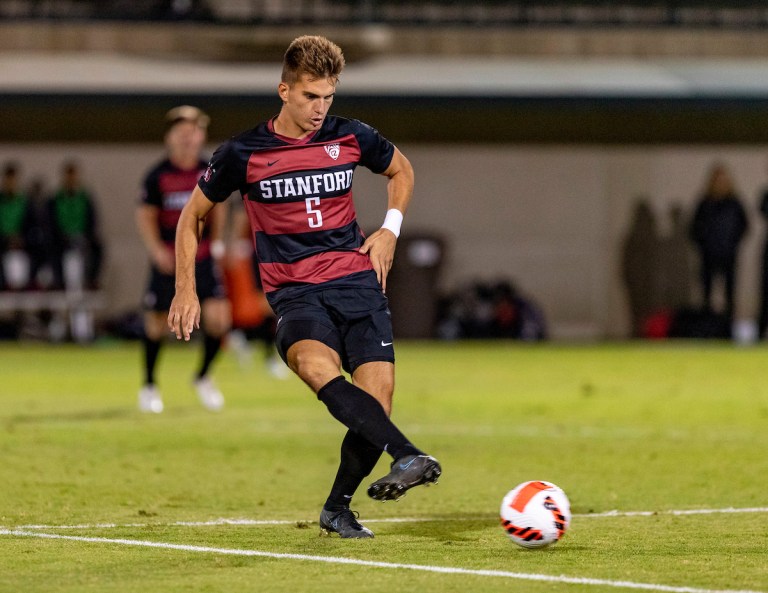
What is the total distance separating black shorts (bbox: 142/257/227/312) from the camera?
14469 mm

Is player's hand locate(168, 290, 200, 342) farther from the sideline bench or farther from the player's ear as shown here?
the sideline bench

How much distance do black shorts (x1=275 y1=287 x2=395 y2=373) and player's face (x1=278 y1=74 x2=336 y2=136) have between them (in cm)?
78

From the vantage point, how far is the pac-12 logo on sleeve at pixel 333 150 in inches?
296

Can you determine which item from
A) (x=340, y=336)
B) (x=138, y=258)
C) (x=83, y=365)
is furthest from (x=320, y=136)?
(x=138, y=258)

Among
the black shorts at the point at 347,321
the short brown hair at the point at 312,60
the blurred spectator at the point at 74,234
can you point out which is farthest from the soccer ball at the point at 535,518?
the blurred spectator at the point at 74,234

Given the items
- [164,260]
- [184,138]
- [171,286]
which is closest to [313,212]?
[164,260]

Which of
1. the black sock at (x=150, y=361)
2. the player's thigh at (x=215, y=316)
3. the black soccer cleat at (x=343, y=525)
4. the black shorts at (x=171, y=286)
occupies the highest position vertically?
the black soccer cleat at (x=343, y=525)

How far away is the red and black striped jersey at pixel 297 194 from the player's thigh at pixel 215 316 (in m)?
7.02

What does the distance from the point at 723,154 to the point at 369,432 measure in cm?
2290

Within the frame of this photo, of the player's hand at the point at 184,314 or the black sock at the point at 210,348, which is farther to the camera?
the black sock at the point at 210,348

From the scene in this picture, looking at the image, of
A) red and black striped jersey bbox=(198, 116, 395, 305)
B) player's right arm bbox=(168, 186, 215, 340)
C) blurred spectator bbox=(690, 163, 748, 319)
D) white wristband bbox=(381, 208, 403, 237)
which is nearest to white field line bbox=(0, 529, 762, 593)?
player's right arm bbox=(168, 186, 215, 340)

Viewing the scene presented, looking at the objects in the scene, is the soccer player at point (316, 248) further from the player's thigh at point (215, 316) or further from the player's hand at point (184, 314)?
the player's thigh at point (215, 316)

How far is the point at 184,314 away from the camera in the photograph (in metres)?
7.25

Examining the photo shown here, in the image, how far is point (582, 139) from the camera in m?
28.7
